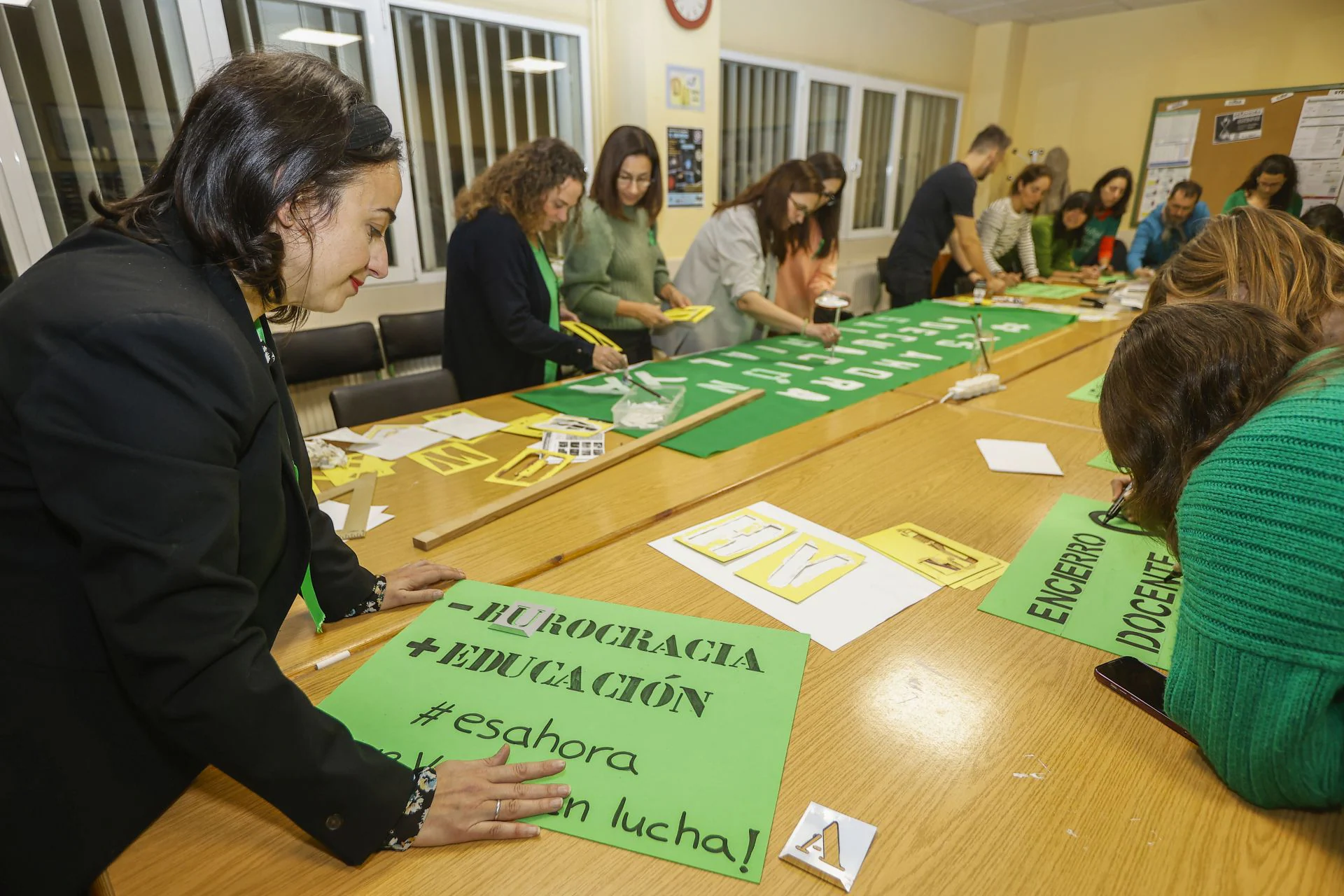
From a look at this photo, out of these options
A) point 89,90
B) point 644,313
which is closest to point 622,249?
point 644,313

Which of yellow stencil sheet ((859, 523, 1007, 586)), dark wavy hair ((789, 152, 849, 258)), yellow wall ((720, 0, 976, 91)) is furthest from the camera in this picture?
yellow wall ((720, 0, 976, 91))

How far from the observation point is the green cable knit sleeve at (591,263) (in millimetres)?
2777

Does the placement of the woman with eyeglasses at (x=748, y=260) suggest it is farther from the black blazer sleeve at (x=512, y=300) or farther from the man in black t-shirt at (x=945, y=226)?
the man in black t-shirt at (x=945, y=226)

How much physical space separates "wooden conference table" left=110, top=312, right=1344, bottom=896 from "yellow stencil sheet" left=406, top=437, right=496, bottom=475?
56cm

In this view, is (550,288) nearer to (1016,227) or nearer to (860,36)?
(1016,227)

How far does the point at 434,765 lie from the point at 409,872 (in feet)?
0.33

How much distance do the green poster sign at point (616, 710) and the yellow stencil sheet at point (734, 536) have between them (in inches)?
8.1

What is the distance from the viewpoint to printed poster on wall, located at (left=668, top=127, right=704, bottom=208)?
4125 millimetres

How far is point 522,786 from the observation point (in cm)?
70

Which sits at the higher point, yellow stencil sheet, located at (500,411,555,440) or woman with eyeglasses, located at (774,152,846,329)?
woman with eyeglasses, located at (774,152,846,329)

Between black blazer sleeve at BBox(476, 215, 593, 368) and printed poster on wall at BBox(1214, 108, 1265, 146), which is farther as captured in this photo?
printed poster on wall at BBox(1214, 108, 1265, 146)

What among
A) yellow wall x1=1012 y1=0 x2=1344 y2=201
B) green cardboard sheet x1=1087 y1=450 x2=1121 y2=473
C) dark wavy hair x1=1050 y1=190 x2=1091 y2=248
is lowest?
green cardboard sheet x1=1087 y1=450 x2=1121 y2=473

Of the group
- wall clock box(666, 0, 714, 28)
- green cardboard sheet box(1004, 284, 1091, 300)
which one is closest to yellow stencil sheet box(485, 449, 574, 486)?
green cardboard sheet box(1004, 284, 1091, 300)

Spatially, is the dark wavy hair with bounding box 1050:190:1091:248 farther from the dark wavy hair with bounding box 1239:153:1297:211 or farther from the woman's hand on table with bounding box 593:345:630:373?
the woman's hand on table with bounding box 593:345:630:373
